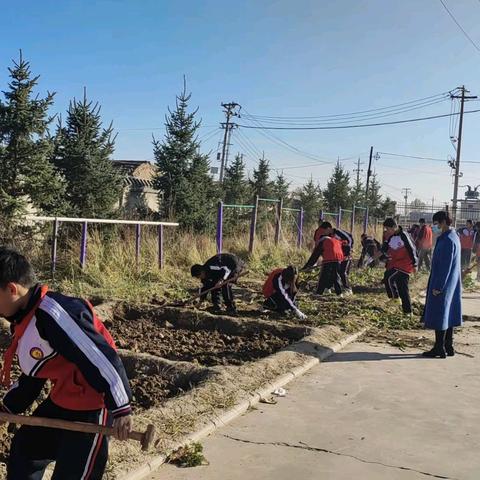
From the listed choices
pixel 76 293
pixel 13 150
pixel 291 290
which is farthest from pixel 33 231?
pixel 291 290

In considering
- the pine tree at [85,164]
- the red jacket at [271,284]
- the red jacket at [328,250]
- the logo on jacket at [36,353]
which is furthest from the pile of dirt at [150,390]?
the pine tree at [85,164]

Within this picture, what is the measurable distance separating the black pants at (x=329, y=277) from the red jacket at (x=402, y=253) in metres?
1.67

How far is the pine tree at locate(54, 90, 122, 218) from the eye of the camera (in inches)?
592

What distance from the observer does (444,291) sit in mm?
7254

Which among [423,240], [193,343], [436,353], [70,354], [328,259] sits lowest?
[193,343]

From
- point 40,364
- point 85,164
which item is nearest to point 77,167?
point 85,164

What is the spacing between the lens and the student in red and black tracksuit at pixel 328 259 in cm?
1160

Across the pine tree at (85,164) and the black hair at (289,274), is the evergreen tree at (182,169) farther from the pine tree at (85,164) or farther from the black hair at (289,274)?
the black hair at (289,274)

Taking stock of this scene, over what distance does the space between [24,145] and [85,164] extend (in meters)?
2.71

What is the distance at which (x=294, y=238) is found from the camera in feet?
70.7

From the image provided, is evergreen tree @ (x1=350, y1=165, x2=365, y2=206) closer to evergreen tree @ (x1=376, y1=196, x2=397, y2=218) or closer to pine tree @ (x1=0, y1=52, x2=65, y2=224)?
evergreen tree @ (x1=376, y1=196, x2=397, y2=218)

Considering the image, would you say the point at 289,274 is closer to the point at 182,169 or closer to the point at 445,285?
the point at 445,285

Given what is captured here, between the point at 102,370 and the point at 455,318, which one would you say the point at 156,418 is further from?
the point at 455,318

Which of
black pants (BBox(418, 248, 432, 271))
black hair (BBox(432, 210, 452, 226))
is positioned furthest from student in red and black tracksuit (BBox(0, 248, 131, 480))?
black pants (BBox(418, 248, 432, 271))
